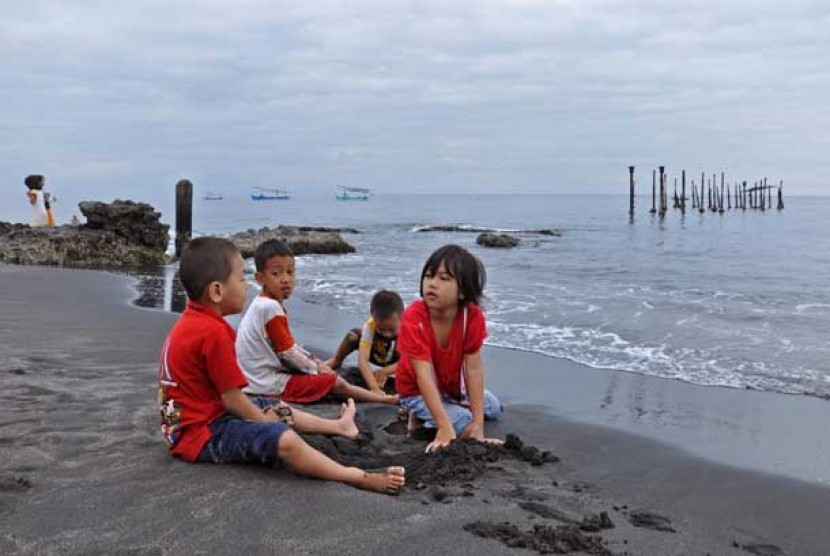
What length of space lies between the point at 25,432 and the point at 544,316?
29.2ft

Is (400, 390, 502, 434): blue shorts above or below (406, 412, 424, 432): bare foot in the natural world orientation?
above

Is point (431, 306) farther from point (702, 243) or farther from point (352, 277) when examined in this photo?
point (702, 243)

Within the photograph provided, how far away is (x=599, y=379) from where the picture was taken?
304 inches

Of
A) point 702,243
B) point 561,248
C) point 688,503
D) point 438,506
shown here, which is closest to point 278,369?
point 438,506

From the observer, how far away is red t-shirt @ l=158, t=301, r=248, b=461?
376 cm

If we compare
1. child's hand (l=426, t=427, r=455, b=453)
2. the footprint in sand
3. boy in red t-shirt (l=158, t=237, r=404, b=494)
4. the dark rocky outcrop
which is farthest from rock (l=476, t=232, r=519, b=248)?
the footprint in sand

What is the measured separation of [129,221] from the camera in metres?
21.5

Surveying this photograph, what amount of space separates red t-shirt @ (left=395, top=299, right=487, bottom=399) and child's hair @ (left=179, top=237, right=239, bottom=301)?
1506 mm

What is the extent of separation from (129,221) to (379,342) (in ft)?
53.8

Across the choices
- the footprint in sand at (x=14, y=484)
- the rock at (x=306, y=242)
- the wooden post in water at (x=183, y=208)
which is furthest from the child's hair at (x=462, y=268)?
the rock at (x=306, y=242)

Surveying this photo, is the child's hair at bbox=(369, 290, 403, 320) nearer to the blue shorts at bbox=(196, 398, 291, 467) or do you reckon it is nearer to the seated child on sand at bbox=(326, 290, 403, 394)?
the seated child on sand at bbox=(326, 290, 403, 394)

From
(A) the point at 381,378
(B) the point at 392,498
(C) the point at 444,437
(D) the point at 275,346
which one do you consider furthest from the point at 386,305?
(B) the point at 392,498

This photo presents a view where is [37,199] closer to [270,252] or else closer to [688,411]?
[270,252]

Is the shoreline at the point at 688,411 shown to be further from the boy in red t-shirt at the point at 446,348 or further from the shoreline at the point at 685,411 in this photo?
the boy in red t-shirt at the point at 446,348
